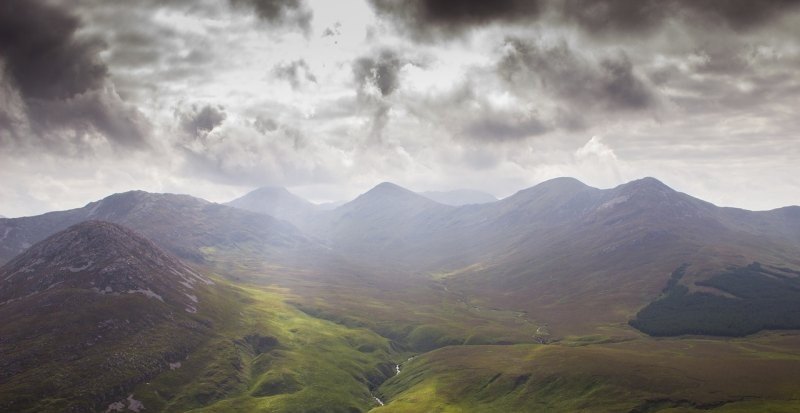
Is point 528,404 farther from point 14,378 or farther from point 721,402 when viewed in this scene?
point 14,378

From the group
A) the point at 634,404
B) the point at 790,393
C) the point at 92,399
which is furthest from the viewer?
the point at 92,399

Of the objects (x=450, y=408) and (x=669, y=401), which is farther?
(x=450, y=408)

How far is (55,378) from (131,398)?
109 feet

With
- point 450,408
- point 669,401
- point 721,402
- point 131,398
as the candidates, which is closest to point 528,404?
point 450,408

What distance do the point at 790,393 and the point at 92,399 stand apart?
26589 cm

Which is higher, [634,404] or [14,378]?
[14,378]

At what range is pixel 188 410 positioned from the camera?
195 m

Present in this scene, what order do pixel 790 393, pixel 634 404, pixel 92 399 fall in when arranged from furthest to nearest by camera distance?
1. pixel 92 399
2. pixel 634 404
3. pixel 790 393

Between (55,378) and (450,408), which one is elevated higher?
(55,378)

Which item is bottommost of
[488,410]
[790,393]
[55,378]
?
[488,410]

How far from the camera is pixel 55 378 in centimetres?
19588

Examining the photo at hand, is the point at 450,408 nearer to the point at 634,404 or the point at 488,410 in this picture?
the point at 488,410

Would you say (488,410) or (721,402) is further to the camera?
(488,410)

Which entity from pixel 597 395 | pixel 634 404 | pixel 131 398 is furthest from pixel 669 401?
pixel 131 398
